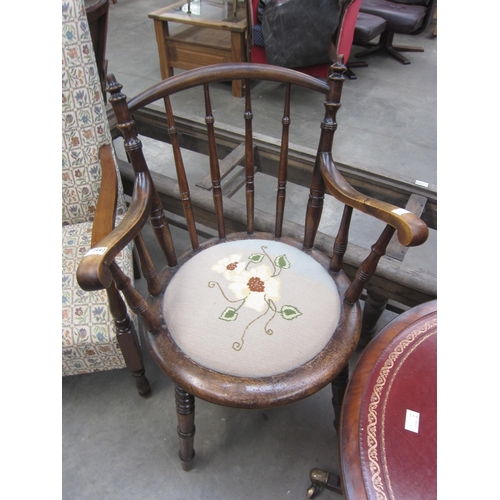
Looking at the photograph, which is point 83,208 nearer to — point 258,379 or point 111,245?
point 111,245

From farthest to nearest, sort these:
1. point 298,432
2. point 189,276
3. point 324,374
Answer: point 298,432 → point 189,276 → point 324,374

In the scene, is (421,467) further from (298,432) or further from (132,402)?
(132,402)

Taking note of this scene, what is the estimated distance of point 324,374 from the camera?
0.90m

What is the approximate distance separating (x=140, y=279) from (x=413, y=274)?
4.02 feet

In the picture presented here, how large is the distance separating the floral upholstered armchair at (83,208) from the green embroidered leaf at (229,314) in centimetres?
27

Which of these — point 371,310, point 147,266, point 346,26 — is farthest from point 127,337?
point 346,26

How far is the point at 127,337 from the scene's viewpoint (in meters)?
1.14

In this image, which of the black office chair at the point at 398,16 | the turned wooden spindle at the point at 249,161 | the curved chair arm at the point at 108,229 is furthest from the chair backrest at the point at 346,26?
the curved chair arm at the point at 108,229

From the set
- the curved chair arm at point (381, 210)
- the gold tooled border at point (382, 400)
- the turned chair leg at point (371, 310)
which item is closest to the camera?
the gold tooled border at point (382, 400)

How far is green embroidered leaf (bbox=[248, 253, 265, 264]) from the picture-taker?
3.73ft

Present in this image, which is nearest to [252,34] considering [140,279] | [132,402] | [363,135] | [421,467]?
[363,135]

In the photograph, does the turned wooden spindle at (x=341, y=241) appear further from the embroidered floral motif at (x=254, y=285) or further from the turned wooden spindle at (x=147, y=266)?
the turned wooden spindle at (x=147, y=266)

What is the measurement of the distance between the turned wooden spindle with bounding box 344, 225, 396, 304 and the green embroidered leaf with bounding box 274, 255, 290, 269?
7.5 inches

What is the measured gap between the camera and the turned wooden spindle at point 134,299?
2.67ft
